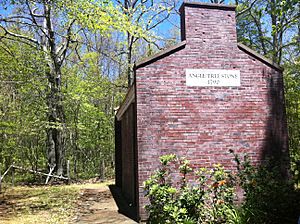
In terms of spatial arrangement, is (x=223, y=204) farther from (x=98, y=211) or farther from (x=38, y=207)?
(x=38, y=207)

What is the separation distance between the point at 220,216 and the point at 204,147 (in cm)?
197

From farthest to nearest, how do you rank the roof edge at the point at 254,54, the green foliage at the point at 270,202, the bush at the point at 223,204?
the roof edge at the point at 254,54
the green foliage at the point at 270,202
the bush at the point at 223,204

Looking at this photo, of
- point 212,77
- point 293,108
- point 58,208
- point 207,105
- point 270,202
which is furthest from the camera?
point 293,108

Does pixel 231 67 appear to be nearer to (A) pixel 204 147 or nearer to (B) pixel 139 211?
(A) pixel 204 147

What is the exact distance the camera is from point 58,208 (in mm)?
8398

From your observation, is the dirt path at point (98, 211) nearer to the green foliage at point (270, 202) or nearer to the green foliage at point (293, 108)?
the green foliage at point (270, 202)

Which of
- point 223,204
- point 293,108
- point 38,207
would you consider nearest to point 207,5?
point 223,204

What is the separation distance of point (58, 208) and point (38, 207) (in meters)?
0.77

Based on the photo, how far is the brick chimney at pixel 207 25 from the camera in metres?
6.95

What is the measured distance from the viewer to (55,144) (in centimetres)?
1569

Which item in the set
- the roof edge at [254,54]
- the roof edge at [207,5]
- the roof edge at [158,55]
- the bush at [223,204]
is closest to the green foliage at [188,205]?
the bush at [223,204]

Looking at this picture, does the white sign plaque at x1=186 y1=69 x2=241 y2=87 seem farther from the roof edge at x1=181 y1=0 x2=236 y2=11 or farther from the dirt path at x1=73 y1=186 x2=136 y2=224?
the dirt path at x1=73 y1=186 x2=136 y2=224

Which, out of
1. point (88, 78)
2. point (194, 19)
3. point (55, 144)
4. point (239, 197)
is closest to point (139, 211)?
point (239, 197)

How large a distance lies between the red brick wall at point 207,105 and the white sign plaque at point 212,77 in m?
0.11
